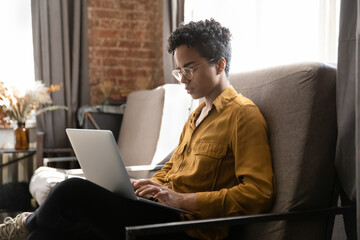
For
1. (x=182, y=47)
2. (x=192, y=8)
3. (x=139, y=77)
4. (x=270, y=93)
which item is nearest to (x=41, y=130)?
(x=139, y=77)

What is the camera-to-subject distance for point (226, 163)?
57.8 inches

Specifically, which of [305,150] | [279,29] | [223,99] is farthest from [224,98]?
[279,29]

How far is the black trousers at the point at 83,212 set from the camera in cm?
134

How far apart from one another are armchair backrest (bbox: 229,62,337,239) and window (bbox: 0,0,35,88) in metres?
2.97

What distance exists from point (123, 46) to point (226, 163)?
2.83 m

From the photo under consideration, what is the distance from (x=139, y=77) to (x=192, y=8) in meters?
0.93

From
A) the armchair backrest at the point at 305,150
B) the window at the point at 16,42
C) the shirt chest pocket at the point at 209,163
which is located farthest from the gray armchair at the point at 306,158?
the window at the point at 16,42

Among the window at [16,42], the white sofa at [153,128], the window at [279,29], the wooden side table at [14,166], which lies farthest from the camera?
the window at [16,42]

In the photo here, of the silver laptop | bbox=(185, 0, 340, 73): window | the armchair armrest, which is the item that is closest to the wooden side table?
bbox=(185, 0, 340, 73): window

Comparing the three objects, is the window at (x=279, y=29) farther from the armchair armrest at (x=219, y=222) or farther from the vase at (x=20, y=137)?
the vase at (x=20, y=137)

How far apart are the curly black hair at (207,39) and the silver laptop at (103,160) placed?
53 centimetres

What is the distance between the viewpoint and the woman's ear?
1624mm

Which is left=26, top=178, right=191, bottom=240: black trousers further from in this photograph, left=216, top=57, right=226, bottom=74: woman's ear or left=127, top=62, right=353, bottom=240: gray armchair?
left=216, top=57, right=226, bottom=74: woman's ear

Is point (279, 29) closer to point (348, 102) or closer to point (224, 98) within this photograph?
point (224, 98)
